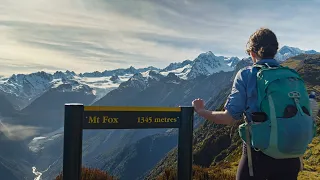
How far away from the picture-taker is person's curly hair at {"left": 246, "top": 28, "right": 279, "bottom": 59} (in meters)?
4.89

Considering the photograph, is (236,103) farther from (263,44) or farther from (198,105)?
(198,105)

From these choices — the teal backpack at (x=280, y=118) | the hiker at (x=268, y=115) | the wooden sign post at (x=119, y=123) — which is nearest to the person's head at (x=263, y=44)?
the hiker at (x=268, y=115)

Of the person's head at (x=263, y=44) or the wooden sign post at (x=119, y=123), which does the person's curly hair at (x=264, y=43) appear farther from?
the wooden sign post at (x=119, y=123)

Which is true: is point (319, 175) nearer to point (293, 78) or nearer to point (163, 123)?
point (163, 123)

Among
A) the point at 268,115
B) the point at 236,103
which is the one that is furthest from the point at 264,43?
the point at 268,115

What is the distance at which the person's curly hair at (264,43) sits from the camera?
489 cm

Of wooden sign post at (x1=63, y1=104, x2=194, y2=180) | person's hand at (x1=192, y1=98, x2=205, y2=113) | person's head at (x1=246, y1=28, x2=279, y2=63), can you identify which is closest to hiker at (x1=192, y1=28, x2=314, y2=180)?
person's head at (x1=246, y1=28, x2=279, y2=63)

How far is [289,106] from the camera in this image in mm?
4430

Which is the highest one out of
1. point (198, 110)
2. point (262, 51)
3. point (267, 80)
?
point (262, 51)

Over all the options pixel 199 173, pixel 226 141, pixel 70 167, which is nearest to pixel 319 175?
pixel 199 173

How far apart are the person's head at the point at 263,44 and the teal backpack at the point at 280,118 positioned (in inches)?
14.0

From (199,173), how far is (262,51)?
5713 mm

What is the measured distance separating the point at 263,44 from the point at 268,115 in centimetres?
98

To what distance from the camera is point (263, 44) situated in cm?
490
